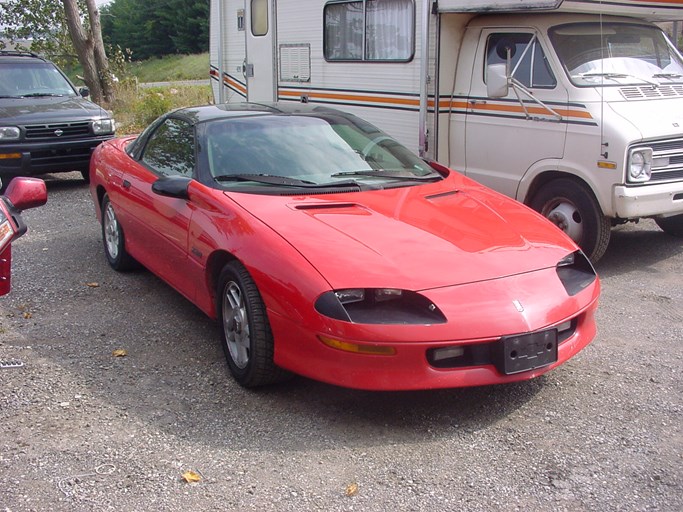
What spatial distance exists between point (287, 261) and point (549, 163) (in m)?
3.78

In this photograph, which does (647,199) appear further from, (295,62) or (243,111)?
(295,62)

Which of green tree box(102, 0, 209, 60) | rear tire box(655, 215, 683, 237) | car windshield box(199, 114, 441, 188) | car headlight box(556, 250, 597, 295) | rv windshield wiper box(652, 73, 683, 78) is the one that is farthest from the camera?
green tree box(102, 0, 209, 60)

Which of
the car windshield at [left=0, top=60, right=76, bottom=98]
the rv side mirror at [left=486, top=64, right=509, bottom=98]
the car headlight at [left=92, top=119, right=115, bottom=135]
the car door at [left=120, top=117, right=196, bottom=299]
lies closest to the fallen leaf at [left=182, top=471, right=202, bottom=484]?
the car door at [left=120, top=117, right=196, bottom=299]

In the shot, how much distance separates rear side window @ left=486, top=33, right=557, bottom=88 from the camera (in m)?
7.17

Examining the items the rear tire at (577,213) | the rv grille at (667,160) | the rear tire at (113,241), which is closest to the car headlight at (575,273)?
the rear tire at (577,213)

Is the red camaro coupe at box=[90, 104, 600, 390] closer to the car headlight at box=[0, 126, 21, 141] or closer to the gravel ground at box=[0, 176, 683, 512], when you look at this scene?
the gravel ground at box=[0, 176, 683, 512]

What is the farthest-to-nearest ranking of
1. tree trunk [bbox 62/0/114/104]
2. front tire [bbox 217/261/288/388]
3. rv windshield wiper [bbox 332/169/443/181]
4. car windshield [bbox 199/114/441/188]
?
1. tree trunk [bbox 62/0/114/104]
2. rv windshield wiper [bbox 332/169/443/181]
3. car windshield [bbox 199/114/441/188]
4. front tire [bbox 217/261/288/388]

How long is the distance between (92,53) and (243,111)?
14720mm

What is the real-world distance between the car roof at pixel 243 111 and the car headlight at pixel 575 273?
7.19ft

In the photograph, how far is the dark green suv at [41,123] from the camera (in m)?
10.2

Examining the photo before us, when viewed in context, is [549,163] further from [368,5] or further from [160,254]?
[160,254]

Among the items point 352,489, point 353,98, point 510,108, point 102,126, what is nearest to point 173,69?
point 102,126

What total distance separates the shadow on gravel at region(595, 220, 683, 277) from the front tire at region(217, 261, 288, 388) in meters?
3.56

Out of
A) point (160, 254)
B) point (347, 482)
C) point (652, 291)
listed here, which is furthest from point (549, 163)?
point (347, 482)
